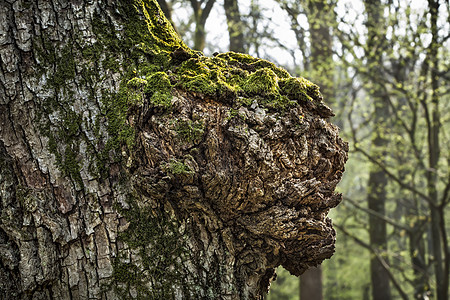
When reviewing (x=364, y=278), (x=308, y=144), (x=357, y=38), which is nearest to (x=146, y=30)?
(x=308, y=144)

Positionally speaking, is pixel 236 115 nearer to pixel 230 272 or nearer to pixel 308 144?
pixel 308 144

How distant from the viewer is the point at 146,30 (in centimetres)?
183

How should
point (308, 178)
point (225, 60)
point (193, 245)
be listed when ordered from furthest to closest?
point (225, 60) < point (308, 178) < point (193, 245)

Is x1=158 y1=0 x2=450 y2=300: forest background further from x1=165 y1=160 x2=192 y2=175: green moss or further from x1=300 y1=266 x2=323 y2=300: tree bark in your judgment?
x1=165 y1=160 x2=192 y2=175: green moss

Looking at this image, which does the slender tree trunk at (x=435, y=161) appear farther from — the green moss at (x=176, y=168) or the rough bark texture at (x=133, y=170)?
the green moss at (x=176, y=168)

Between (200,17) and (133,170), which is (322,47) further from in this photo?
(133,170)

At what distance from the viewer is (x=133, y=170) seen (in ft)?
5.24

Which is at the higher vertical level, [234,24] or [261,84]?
[234,24]

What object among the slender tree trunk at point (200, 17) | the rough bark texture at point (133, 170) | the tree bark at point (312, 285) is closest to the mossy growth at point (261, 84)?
the rough bark texture at point (133, 170)

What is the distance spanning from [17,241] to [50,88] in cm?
68

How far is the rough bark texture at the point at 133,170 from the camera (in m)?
1.53

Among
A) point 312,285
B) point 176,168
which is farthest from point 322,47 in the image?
point 176,168

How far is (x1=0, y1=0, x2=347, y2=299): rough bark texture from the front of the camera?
1529 millimetres

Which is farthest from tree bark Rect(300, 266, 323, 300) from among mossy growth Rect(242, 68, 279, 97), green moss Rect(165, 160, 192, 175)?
green moss Rect(165, 160, 192, 175)
